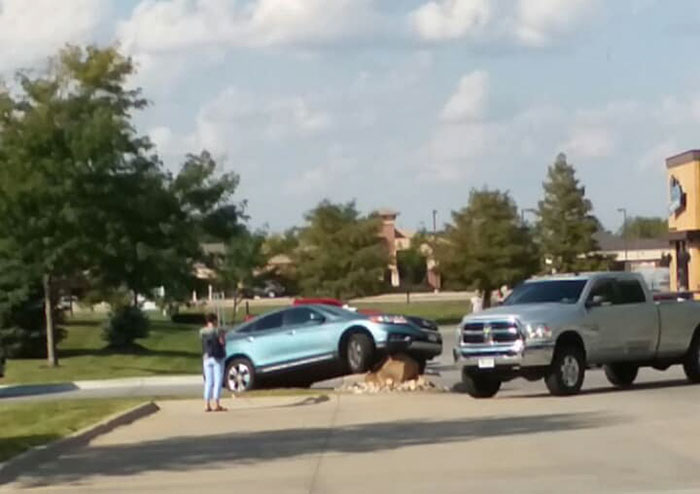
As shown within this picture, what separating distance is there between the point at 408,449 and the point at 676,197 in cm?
5514

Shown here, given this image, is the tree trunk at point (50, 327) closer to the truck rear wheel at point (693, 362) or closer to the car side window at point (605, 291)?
the car side window at point (605, 291)

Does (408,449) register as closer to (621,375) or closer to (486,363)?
(486,363)

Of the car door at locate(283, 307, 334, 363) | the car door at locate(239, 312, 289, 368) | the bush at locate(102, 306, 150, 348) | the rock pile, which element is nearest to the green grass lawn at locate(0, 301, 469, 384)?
the bush at locate(102, 306, 150, 348)

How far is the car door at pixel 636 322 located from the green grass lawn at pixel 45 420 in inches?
316

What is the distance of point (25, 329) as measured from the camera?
46.7m

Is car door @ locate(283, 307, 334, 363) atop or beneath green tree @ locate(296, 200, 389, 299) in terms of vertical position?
beneath

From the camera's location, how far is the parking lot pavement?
14.5 m

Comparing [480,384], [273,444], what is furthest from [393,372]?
[273,444]

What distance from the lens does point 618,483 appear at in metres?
13.8

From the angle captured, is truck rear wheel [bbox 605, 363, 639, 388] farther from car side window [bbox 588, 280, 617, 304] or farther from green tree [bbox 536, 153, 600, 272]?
green tree [bbox 536, 153, 600, 272]

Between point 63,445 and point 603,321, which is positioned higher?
point 603,321

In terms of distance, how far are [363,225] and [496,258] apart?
8399 millimetres

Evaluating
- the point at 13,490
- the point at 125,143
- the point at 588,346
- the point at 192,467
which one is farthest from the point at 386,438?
the point at 125,143

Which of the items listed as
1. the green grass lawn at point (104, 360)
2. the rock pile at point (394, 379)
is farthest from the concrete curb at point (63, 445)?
the green grass lawn at point (104, 360)
